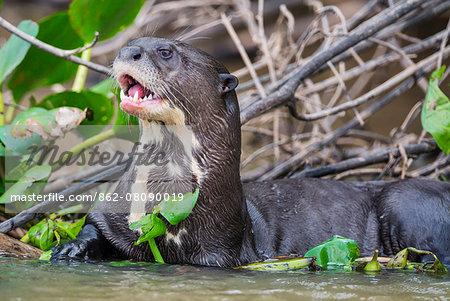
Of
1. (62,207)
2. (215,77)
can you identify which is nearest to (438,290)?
(215,77)

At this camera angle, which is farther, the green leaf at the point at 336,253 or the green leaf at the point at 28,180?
the green leaf at the point at 28,180

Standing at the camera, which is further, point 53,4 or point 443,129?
point 53,4

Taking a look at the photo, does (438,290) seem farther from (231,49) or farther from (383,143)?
(231,49)

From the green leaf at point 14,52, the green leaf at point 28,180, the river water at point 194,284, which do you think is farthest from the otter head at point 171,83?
the green leaf at point 14,52

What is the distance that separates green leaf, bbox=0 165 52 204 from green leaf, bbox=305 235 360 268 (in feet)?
3.65

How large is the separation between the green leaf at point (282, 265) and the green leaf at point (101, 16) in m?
1.55

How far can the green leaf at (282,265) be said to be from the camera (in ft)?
7.07

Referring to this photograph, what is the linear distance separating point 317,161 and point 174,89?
197 cm

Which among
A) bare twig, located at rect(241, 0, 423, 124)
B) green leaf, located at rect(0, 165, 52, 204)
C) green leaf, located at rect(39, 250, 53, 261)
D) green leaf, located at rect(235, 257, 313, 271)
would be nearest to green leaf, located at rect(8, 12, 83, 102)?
green leaf, located at rect(0, 165, 52, 204)

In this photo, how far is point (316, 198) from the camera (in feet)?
8.81

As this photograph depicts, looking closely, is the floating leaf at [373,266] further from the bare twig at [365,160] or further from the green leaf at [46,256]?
the green leaf at [46,256]

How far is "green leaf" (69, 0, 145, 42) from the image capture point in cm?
305

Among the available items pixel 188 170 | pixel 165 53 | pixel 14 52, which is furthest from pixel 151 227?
pixel 14 52

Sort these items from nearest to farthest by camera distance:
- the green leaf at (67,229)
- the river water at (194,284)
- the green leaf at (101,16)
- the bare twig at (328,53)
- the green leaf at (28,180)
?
the river water at (194,284) < the green leaf at (67,229) < the green leaf at (28,180) < the bare twig at (328,53) < the green leaf at (101,16)
